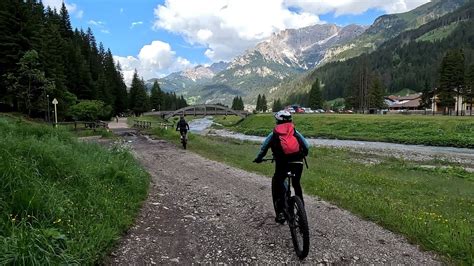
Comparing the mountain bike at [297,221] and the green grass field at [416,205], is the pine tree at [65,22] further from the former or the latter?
the mountain bike at [297,221]

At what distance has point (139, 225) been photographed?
7520 mm

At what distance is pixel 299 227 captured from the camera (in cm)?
612

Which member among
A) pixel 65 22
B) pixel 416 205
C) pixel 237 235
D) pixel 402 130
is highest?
pixel 65 22

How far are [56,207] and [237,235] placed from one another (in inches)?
132

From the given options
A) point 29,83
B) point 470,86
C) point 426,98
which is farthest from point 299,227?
point 426,98

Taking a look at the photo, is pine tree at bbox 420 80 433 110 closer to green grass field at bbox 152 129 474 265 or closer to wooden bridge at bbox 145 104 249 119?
wooden bridge at bbox 145 104 249 119

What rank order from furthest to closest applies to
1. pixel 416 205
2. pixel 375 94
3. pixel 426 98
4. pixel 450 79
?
pixel 375 94 → pixel 426 98 → pixel 450 79 → pixel 416 205

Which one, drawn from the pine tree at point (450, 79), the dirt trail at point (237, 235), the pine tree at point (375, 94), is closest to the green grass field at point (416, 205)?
the dirt trail at point (237, 235)

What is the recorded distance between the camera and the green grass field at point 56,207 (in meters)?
4.65

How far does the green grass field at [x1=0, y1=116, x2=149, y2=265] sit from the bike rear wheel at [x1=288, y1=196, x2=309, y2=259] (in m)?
3.16

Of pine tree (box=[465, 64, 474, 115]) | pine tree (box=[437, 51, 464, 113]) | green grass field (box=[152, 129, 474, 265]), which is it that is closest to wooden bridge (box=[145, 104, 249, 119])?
pine tree (box=[437, 51, 464, 113])

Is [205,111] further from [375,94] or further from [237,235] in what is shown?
[237,235]

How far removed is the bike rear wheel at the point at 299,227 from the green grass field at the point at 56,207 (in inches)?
125

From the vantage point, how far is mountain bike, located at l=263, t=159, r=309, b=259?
5.87m
